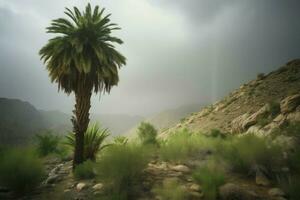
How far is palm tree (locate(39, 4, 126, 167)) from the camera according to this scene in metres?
12.7

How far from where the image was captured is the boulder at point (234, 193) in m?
7.12

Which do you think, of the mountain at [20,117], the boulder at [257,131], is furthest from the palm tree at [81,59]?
the mountain at [20,117]

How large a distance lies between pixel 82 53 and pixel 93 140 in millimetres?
4453

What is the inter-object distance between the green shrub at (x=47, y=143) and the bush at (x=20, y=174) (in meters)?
9.49

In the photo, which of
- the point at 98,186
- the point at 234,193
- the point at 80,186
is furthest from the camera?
the point at 80,186

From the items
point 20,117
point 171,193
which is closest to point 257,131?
point 171,193

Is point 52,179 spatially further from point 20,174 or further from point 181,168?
point 181,168

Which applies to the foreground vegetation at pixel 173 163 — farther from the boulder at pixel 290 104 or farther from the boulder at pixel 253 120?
the boulder at pixel 253 120

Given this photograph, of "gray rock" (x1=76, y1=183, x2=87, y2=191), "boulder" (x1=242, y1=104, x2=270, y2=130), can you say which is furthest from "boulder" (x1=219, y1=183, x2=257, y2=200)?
"boulder" (x1=242, y1=104, x2=270, y2=130)

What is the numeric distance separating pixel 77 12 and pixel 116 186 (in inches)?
372

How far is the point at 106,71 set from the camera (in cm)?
1340

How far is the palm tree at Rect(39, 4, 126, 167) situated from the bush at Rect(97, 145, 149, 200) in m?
3.57

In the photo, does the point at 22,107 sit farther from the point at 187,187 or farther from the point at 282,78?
the point at 187,187

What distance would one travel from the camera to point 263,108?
22.9 meters
